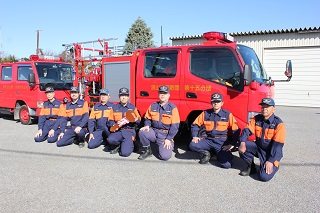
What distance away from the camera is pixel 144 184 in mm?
3984

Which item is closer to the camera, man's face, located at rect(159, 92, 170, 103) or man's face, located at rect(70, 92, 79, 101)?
man's face, located at rect(159, 92, 170, 103)

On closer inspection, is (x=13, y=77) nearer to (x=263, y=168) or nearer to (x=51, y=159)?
(x=51, y=159)

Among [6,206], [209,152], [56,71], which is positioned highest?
[56,71]

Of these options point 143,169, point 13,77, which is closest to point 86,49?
point 13,77

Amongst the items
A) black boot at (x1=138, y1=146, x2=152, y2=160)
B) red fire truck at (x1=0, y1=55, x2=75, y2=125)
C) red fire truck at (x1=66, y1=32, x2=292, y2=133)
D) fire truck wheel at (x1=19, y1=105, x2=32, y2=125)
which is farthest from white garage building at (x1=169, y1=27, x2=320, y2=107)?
black boot at (x1=138, y1=146, x2=152, y2=160)

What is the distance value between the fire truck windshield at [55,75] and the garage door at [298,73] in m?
9.97

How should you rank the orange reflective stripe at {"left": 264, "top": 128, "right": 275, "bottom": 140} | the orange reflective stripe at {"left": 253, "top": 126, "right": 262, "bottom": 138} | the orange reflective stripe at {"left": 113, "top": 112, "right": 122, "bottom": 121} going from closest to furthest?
1. the orange reflective stripe at {"left": 264, "top": 128, "right": 275, "bottom": 140}
2. the orange reflective stripe at {"left": 253, "top": 126, "right": 262, "bottom": 138}
3. the orange reflective stripe at {"left": 113, "top": 112, "right": 122, "bottom": 121}

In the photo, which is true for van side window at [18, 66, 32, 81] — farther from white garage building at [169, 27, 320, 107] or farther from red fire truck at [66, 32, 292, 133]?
white garage building at [169, 27, 320, 107]

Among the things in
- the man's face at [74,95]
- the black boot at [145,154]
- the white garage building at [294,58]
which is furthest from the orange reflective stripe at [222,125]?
the white garage building at [294,58]

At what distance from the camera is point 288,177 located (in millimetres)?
4238

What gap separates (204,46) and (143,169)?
2.49 metres

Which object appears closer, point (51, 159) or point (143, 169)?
point (143, 169)

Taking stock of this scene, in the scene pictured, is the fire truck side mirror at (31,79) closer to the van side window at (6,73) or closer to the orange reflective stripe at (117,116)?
the van side window at (6,73)

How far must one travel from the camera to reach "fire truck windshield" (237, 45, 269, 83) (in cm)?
513
